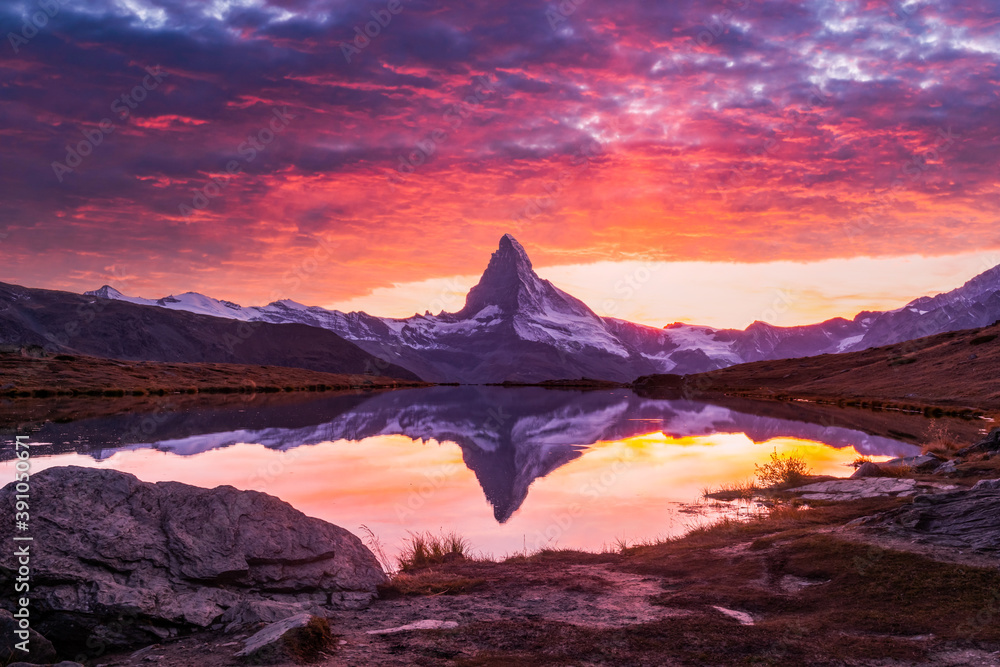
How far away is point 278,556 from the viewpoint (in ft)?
52.9

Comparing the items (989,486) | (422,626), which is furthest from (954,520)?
(422,626)

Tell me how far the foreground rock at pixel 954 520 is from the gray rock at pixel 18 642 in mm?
18902

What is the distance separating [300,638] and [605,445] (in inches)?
1721

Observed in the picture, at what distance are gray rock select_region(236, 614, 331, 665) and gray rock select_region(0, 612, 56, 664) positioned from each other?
11.9 feet

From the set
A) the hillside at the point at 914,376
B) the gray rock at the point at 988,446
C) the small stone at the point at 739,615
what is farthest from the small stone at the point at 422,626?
the hillside at the point at 914,376

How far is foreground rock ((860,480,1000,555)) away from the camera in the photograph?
15.6m

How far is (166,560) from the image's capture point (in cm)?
1492

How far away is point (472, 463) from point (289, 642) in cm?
3251

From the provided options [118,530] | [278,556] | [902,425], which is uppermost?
[118,530]

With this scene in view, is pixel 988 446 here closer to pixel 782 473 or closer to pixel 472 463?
pixel 782 473

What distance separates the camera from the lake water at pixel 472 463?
1042 inches

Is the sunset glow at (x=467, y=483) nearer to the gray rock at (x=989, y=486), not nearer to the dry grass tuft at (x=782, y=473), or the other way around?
the dry grass tuft at (x=782, y=473)

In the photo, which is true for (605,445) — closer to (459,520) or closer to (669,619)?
(459,520)

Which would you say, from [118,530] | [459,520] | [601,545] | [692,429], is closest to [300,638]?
[118,530]
